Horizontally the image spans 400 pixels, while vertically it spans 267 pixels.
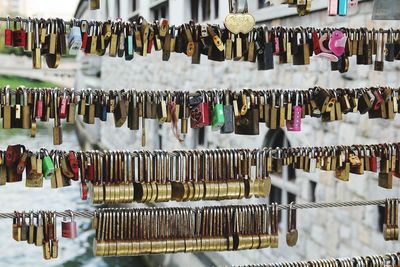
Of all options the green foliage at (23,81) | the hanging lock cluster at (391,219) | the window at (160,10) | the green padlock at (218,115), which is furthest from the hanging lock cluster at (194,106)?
the green foliage at (23,81)

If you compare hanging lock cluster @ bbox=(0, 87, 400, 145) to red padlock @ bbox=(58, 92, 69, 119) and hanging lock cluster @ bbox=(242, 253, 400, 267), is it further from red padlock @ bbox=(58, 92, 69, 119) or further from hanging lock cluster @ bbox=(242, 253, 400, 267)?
hanging lock cluster @ bbox=(242, 253, 400, 267)

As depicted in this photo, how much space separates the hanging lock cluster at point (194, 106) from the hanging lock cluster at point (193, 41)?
18 cm

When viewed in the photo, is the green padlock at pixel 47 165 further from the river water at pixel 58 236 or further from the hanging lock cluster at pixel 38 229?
the river water at pixel 58 236

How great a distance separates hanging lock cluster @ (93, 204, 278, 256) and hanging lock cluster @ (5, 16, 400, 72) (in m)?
0.79

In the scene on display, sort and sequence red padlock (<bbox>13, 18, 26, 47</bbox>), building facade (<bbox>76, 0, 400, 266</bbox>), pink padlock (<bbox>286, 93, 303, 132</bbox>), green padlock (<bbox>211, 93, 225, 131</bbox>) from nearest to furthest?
red padlock (<bbox>13, 18, 26, 47</bbox>) < green padlock (<bbox>211, 93, 225, 131</bbox>) < pink padlock (<bbox>286, 93, 303, 132</bbox>) < building facade (<bbox>76, 0, 400, 266</bbox>)

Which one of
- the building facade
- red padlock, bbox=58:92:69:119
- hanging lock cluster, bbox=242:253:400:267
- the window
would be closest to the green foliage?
the window

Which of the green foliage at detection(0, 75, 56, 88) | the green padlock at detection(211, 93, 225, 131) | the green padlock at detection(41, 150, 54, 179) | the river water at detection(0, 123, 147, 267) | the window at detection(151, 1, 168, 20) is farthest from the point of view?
the green foliage at detection(0, 75, 56, 88)

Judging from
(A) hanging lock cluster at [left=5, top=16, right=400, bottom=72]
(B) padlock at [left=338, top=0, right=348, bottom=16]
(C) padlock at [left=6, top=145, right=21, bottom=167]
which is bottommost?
(C) padlock at [left=6, top=145, right=21, bottom=167]

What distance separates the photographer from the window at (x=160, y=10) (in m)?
11.4

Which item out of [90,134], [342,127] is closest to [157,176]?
[342,127]

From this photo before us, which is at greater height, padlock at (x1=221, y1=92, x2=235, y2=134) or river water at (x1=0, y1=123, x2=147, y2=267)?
padlock at (x1=221, y1=92, x2=235, y2=134)

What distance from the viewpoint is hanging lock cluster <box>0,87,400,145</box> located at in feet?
9.23

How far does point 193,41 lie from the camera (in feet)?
9.63

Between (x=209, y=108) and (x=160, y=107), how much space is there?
0.80 ft
